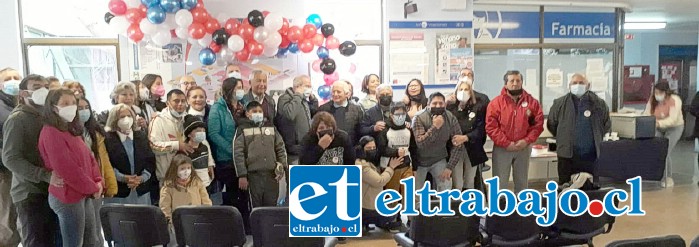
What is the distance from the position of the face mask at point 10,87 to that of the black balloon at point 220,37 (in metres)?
1.86

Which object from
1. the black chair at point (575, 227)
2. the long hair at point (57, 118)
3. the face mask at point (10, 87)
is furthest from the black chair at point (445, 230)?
the face mask at point (10, 87)

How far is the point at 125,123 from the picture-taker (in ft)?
12.8

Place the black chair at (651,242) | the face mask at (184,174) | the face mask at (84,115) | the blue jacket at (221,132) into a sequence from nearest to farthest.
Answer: the black chair at (651,242), the face mask at (84,115), the face mask at (184,174), the blue jacket at (221,132)

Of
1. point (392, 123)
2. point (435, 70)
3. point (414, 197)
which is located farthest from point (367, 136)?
point (435, 70)

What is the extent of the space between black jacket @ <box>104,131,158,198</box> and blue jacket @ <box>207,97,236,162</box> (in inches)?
20.7

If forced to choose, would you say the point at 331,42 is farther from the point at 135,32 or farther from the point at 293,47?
the point at 135,32

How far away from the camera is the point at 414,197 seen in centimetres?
477

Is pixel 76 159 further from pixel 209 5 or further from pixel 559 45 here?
pixel 559 45

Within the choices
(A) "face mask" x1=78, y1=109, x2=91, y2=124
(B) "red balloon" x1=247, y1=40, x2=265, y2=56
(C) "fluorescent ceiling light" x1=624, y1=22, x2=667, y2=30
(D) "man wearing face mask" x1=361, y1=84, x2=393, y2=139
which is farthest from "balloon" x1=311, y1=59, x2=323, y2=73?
(C) "fluorescent ceiling light" x1=624, y1=22, x2=667, y2=30

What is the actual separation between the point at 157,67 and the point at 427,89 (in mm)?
2896

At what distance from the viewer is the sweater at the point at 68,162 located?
10.8 ft

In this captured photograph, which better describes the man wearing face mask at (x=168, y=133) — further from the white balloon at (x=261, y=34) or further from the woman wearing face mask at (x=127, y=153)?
the white balloon at (x=261, y=34)

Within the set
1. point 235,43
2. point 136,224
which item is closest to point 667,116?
point 235,43

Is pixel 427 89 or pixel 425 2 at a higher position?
pixel 425 2
